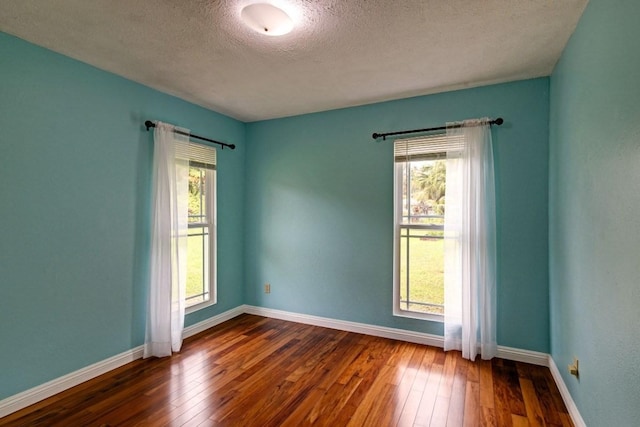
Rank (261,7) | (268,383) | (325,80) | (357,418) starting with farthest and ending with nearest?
(325,80) → (268,383) → (357,418) → (261,7)

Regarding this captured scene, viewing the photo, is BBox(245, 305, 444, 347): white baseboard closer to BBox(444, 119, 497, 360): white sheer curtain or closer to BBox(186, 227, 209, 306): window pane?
BBox(444, 119, 497, 360): white sheer curtain

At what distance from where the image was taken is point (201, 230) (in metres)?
3.67

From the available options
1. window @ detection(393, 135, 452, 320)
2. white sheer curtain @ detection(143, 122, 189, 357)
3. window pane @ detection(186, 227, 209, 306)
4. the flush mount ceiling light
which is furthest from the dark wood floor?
the flush mount ceiling light

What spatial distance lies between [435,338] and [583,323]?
1489mm

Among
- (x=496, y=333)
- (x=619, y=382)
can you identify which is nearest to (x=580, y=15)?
(x=619, y=382)

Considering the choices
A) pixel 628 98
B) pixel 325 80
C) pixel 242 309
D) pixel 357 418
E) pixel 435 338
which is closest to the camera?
pixel 628 98

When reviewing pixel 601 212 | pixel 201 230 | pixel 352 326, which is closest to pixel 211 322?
pixel 201 230

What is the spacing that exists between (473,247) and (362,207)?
3.81 feet

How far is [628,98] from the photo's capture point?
1287 mm

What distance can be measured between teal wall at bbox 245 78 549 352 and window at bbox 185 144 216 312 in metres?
0.55

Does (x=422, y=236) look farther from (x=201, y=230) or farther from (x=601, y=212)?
(x=201, y=230)

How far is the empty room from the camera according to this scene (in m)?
1.82

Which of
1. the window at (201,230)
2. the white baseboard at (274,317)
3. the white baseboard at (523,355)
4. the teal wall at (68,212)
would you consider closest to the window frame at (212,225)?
the window at (201,230)

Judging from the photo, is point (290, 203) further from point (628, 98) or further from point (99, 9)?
point (628, 98)
